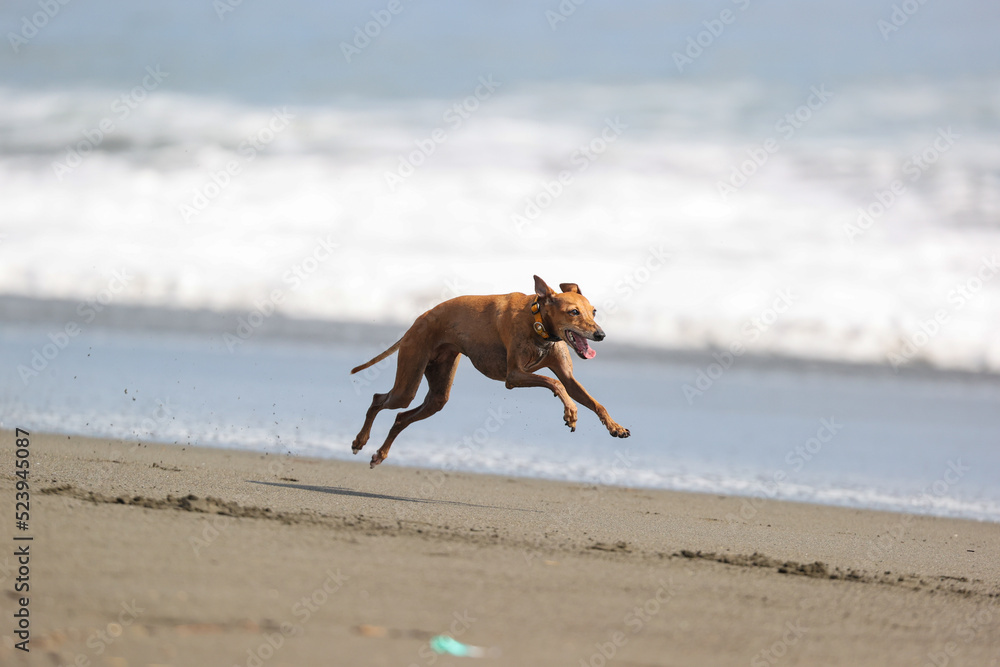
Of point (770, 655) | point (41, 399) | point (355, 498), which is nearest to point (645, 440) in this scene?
point (355, 498)

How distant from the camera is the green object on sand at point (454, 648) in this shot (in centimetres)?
455

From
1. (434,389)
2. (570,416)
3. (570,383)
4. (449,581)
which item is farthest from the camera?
(434,389)

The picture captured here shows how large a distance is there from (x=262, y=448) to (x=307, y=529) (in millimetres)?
5948

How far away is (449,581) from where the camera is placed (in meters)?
5.78

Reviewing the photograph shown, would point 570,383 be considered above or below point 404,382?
above

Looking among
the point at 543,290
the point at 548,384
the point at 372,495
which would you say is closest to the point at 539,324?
the point at 543,290

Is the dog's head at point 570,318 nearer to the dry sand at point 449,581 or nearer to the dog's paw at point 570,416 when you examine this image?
the dog's paw at point 570,416

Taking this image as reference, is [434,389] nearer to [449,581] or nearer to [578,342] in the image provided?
[578,342]

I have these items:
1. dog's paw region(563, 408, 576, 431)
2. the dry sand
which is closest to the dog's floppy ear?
dog's paw region(563, 408, 576, 431)

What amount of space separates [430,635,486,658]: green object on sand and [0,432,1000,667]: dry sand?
2.8 inches

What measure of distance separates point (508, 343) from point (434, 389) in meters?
1.41

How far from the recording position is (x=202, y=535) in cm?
620

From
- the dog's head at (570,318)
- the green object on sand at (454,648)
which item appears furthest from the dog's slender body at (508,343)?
the green object on sand at (454,648)

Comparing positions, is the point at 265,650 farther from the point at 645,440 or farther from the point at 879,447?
the point at 879,447
